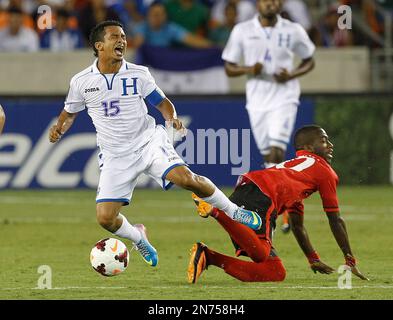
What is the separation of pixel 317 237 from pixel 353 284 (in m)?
3.89

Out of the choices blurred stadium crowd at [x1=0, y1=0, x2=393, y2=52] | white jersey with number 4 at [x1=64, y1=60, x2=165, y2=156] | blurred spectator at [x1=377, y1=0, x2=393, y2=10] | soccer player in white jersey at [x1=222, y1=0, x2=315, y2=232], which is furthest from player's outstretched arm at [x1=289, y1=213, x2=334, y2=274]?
blurred spectator at [x1=377, y1=0, x2=393, y2=10]

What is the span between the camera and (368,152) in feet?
61.0

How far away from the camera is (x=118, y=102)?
10047 millimetres

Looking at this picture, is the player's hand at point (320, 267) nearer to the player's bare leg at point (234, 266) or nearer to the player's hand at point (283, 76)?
the player's bare leg at point (234, 266)

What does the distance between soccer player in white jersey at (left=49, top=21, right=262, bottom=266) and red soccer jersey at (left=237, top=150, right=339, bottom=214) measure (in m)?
0.72

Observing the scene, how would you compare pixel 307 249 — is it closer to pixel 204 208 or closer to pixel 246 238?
pixel 246 238

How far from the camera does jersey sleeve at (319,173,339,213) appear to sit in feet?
31.7

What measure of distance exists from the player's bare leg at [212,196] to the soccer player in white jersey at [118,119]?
0.47 feet

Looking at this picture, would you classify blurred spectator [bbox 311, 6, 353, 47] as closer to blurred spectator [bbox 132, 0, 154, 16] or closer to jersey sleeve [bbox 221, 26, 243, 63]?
blurred spectator [bbox 132, 0, 154, 16]

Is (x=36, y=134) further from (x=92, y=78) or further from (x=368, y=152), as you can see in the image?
(x=92, y=78)

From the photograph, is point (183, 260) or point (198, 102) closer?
point (183, 260)

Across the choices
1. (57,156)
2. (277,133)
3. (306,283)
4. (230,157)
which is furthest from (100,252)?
(57,156)

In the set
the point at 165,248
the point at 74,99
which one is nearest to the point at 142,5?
the point at 165,248

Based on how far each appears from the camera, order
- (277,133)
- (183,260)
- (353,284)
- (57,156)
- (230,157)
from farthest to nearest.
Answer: (57,156) → (277,133) → (230,157) → (183,260) → (353,284)
